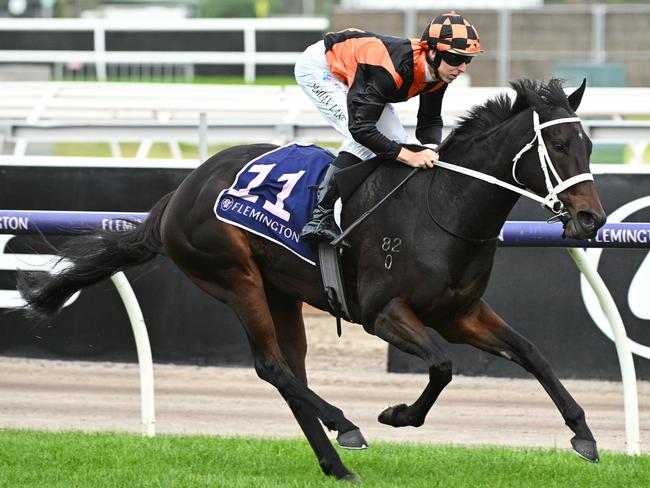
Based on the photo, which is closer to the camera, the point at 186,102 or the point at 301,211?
the point at 301,211

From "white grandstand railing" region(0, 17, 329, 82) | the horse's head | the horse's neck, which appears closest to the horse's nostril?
the horse's head

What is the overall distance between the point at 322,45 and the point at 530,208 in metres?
2.39

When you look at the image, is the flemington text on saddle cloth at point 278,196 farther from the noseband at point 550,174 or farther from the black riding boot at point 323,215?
the noseband at point 550,174

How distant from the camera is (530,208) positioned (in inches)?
295

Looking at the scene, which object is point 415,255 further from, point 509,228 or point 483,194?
point 509,228

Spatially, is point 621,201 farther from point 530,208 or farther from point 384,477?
point 384,477

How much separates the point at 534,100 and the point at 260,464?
77.1 inches

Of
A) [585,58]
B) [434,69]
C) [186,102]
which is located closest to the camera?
[434,69]

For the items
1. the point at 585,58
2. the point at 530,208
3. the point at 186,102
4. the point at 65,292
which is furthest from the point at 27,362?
the point at 585,58

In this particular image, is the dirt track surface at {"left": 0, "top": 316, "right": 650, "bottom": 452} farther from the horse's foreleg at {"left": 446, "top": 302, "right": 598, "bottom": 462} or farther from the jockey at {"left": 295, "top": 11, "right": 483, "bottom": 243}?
the jockey at {"left": 295, "top": 11, "right": 483, "bottom": 243}

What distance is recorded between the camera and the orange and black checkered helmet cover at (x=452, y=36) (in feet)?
15.9

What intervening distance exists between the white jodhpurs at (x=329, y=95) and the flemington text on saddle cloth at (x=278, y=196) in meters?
0.17

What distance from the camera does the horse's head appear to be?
14.5 ft

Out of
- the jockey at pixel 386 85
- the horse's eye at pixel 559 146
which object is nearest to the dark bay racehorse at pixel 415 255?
the horse's eye at pixel 559 146
